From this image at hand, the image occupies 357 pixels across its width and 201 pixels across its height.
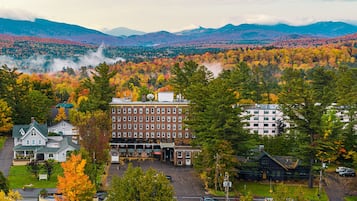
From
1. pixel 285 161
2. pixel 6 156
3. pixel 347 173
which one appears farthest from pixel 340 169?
pixel 6 156

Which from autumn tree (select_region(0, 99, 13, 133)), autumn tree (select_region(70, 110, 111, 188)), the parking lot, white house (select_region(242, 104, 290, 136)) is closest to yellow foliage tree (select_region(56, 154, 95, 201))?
autumn tree (select_region(70, 110, 111, 188))

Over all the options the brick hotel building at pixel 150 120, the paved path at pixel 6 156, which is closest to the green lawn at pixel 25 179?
the paved path at pixel 6 156

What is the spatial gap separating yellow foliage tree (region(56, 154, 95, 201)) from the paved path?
18.0 metres

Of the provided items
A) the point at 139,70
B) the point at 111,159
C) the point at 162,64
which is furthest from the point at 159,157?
the point at 162,64

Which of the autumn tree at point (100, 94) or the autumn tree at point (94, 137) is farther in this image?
the autumn tree at point (100, 94)

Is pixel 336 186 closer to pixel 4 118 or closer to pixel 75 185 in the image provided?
pixel 75 185

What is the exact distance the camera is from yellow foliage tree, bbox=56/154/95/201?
126 feet

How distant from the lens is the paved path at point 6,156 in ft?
185

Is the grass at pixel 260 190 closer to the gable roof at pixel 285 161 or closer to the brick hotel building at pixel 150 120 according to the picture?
the gable roof at pixel 285 161

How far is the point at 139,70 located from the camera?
161 metres

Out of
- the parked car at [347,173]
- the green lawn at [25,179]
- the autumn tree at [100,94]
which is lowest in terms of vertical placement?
the green lawn at [25,179]

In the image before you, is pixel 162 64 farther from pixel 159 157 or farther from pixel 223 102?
pixel 223 102

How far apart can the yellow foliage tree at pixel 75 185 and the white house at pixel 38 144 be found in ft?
70.9

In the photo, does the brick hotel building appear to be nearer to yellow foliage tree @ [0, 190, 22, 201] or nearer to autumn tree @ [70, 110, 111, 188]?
autumn tree @ [70, 110, 111, 188]
